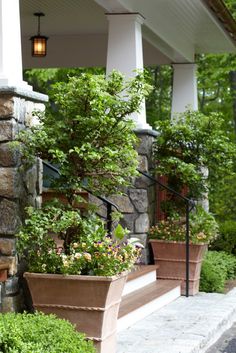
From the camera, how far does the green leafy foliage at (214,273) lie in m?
10.1

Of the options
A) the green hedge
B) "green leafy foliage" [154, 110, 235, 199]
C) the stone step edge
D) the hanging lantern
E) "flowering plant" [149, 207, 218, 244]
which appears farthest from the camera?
the hanging lantern

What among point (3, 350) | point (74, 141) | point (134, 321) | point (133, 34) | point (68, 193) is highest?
point (133, 34)

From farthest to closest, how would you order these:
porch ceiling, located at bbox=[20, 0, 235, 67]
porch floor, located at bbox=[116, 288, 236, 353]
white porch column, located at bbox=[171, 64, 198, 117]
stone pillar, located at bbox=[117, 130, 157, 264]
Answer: white porch column, located at bbox=[171, 64, 198, 117], porch ceiling, located at bbox=[20, 0, 235, 67], stone pillar, located at bbox=[117, 130, 157, 264], porch floor, located at bbox=[116, 288, 236, 353]

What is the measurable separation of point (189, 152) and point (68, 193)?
4223 mm

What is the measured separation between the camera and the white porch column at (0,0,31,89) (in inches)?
237

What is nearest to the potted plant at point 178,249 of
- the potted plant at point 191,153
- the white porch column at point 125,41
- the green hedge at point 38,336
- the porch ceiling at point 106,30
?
the potted plant at point 191,153

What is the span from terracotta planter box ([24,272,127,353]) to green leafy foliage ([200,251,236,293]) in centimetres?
425

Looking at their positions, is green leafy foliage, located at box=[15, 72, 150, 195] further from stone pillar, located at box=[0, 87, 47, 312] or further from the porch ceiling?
the porch ceiling

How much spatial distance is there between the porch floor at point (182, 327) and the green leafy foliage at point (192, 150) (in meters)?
1.62

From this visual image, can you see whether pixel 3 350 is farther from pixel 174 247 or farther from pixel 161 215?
pixel 161 215

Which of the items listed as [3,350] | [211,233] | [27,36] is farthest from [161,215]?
[3,350]

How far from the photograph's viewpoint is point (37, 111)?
247 inches

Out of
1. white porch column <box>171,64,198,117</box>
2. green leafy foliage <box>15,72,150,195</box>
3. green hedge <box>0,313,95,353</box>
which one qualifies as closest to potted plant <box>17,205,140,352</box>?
green leafy foliage <box>15,72,150,195</box>

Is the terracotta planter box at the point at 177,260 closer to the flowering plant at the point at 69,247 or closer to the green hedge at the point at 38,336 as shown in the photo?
the flowering plant at the point at 69,247
